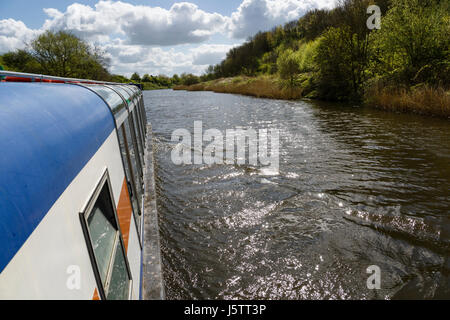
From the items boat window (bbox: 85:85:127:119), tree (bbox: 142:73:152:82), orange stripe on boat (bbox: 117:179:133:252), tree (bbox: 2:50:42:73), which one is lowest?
orange stripe on boat (bbox: 117:179:133:252)

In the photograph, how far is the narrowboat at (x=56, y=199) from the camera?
0.76m

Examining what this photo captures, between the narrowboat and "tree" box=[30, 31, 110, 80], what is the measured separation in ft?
109

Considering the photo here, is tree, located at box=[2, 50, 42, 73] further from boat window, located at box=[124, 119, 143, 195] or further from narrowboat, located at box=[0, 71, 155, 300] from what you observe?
narrowboat, located at box=[0, 71, 155, 300]

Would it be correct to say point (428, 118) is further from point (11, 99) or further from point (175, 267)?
point (11, 99)

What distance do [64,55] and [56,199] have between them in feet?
115

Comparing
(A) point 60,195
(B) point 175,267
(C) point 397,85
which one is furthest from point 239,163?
(C) point 397,85

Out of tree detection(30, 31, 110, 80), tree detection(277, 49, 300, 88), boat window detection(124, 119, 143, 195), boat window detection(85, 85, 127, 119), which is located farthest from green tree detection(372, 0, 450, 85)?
tree detection(30, 31, 110, 80)

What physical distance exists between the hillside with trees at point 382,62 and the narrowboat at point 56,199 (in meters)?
14.3

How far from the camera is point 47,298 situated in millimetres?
869

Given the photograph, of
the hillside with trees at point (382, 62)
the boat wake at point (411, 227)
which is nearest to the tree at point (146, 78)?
the hillside with trees at point (382, 62)

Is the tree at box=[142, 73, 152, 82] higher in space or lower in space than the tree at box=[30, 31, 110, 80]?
higher

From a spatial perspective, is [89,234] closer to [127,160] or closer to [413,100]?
[127,160]

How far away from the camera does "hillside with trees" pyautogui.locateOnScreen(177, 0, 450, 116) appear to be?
13.7 metres

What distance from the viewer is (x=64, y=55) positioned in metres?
29.8
